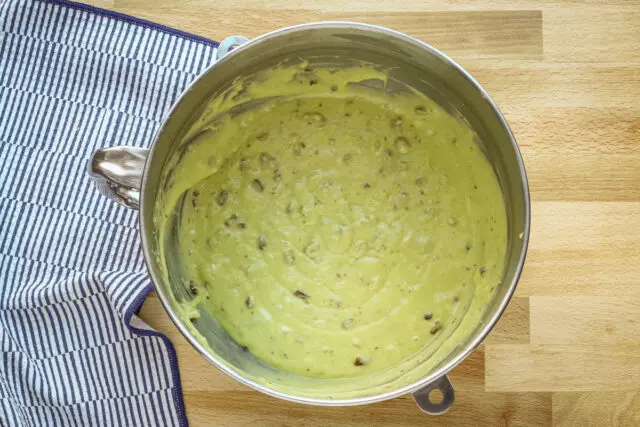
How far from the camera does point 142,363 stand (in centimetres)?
106

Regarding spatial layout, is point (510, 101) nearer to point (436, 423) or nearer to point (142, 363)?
point (436, 423)

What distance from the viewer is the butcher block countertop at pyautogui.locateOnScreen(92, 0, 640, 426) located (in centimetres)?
107

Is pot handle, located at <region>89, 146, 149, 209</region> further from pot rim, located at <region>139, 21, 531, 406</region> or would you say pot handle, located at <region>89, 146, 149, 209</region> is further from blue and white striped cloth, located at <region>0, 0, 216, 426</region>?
blue and white striped cloth, located at <region>0, 0, 216, 426</region>

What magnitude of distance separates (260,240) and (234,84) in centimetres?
22

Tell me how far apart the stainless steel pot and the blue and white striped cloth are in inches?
8.3

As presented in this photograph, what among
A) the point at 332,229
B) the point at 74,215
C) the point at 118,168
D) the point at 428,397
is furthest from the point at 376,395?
the point at 74,215

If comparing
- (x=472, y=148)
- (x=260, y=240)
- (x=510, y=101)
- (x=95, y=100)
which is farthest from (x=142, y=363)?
(x=510, y=101)

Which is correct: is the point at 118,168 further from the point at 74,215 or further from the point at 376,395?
the point at 376,395

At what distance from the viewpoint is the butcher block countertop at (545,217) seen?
107 cm

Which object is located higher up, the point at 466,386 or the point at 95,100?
the point at 95,100

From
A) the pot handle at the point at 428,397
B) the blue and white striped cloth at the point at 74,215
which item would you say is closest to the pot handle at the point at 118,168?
the blue and white striped cloth at the point at 74,215

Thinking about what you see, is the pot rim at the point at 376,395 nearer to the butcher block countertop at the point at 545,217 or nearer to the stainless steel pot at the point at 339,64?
the stainless steel pot at the point at 339,64

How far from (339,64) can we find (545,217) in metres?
0.42

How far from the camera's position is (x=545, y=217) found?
1.07 meters
